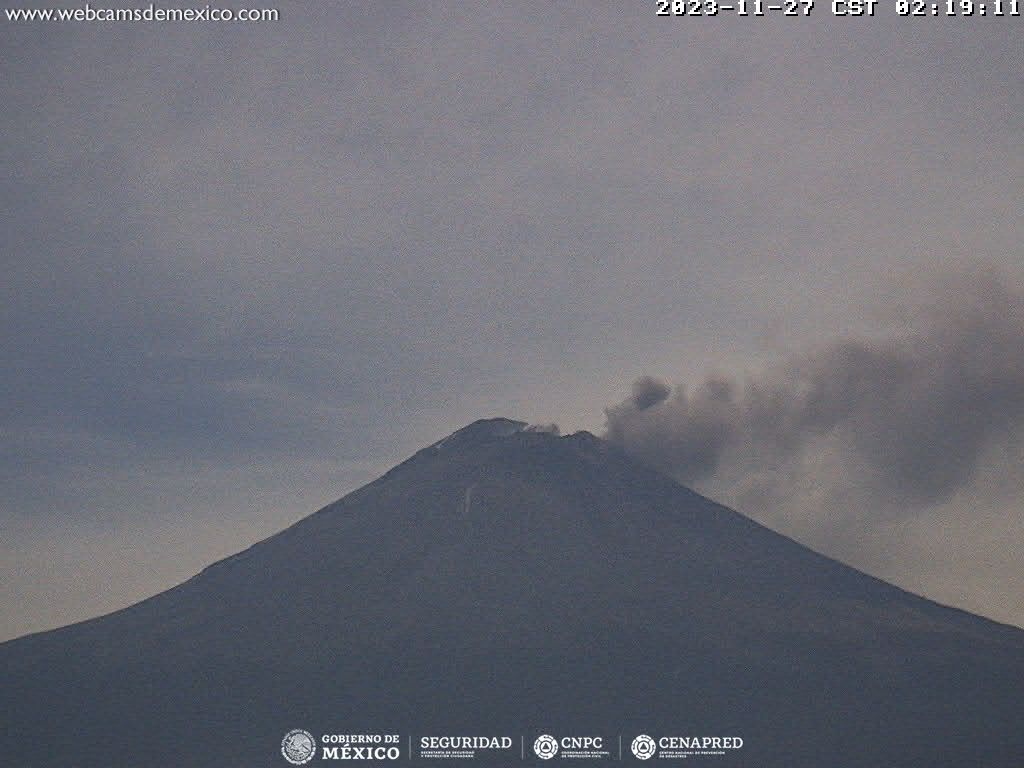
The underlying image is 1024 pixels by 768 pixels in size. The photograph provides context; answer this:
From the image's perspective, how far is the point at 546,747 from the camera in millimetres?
177375

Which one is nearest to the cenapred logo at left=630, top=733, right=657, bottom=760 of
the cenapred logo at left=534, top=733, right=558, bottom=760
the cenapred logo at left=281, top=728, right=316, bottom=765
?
the cenapred logo at left=534, top=733, right=558, bottom=760

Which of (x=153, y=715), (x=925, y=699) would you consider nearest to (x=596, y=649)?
(x=925, y=699)

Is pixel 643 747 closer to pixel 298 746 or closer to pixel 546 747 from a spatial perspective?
pixel 546 747

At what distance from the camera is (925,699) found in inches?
7633

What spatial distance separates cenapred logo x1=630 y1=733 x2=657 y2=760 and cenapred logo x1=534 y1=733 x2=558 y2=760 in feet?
29.8

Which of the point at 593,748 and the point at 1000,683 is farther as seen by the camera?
the point at 1000,683

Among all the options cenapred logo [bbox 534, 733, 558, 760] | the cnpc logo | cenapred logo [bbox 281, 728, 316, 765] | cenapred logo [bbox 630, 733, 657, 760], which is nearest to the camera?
cenapred logo [bbox 281, 728, 316, 765]

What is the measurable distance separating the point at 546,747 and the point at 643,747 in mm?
11556

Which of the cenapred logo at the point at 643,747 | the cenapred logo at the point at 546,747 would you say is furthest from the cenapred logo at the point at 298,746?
the cenapred logo at the point at 643,747

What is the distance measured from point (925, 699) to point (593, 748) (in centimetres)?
4696

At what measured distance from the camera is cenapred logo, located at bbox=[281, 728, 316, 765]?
175m

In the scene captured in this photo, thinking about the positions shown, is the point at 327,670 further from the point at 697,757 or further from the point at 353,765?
the point at 697,757

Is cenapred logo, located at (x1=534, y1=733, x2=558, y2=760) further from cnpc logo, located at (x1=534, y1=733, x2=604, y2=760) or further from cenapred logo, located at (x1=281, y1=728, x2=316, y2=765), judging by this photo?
cenapred logo, located at (x1=281, y1=728, x2=316, y2=765)

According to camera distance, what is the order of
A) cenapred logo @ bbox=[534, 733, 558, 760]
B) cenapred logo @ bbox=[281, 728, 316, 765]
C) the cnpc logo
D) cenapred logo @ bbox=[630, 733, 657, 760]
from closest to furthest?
cenapred logo @ bbox=[281, 728, 316, 765] → cenapred logo @ bbox=[534, 733, 558, 760] → the cnpc logo → cenapred logo @ bbox=[630, 733, 657, 760]
